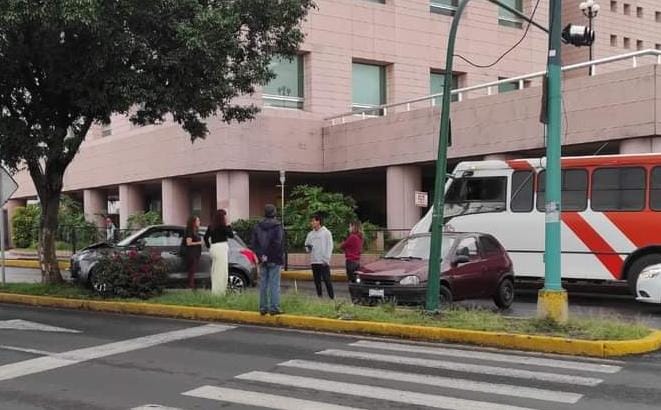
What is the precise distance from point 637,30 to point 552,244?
4401 centimetres

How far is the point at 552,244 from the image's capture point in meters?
10.3

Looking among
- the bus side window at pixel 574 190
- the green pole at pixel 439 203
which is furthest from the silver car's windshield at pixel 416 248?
the bus side window at pixel 574 190

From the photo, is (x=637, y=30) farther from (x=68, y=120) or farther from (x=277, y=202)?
(x=68, y=120)

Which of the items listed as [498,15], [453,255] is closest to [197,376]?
[453,255]

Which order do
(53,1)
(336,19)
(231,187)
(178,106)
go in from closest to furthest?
(53,1) < (178,106) < (231,187) < (336,19)

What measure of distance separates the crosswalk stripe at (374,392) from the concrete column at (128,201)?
1153 inches

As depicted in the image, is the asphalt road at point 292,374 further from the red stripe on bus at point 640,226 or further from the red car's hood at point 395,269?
the red stripe on bus at point 640,226

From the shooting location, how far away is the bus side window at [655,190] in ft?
Result: 47.2

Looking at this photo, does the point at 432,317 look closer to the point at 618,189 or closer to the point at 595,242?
the point at 595,242

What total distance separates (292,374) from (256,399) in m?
1.15

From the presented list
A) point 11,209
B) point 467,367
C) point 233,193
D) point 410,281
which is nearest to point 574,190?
point 410,281

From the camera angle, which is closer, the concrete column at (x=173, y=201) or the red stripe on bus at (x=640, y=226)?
the red stripe on bus at (x=640, y=226)

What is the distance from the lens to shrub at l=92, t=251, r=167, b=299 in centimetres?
1409

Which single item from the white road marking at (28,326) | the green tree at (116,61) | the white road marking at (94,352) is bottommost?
the white road marking at (28,326)
